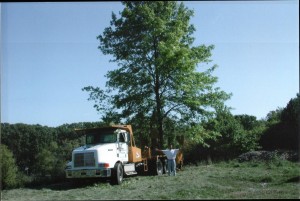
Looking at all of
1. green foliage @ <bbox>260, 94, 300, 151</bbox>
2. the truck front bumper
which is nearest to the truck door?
the truck front bumper

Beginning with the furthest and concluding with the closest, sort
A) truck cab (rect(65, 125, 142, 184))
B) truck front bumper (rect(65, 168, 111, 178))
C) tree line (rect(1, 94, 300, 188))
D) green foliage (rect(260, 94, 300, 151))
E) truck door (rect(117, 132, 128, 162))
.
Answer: green foliage (rect(260, 94, 300, 151)) < tree line (rect(1, 94, 300, 188)) < truck door (rect(117, 132, 128, 162)) < truck cab (rect(65, 125, 142, 184)) < truck front bumper (rect(65, 168, 111, 178))

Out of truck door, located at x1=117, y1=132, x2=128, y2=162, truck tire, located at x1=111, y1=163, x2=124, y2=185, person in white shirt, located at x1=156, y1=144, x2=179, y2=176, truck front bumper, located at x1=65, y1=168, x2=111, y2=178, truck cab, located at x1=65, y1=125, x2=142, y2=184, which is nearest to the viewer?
truck front bumper, located at x1=65, y1=168, x2=111, y2=178

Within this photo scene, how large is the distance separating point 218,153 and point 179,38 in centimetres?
1342

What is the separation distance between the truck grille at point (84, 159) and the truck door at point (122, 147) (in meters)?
1.78

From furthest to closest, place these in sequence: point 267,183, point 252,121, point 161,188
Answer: point 252,121
point 267,183
point 161,188

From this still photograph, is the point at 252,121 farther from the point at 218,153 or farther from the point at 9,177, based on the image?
the point at 9,177

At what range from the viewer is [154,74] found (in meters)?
26.4

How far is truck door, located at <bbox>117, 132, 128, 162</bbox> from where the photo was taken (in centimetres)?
1916

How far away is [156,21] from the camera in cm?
2533

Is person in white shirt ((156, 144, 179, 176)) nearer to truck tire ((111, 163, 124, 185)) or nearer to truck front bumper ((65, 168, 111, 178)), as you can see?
truck tire ((111, 163, 124, 185))

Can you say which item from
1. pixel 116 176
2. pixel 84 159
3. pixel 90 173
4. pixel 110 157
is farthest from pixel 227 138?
pixel 90 173

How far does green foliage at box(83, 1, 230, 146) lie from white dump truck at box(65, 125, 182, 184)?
4.40 m

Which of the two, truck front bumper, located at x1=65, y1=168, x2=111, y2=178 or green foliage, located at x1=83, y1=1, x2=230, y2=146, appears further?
green foliage, located at x1=83, y1=1, x2=230, y2=146

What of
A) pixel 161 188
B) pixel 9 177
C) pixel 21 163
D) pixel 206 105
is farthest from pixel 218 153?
pixel 21 163
